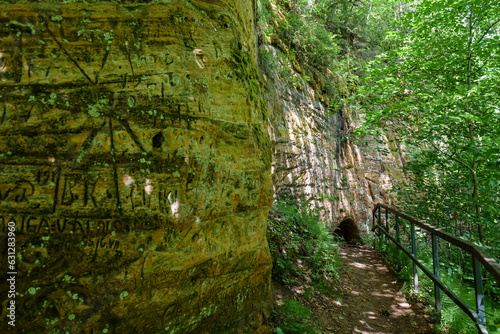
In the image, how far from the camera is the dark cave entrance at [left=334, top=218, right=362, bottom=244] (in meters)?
11.2

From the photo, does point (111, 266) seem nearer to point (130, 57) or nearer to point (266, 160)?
point (130, 57)

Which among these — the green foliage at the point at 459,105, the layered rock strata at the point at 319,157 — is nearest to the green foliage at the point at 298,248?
the layered rock strata at the point at 319,157

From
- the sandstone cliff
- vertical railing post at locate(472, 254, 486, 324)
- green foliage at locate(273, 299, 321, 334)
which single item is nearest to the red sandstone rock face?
green foliage at locate(273, 299, 321, 334)

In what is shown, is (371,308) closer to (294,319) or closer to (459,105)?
(294,319)

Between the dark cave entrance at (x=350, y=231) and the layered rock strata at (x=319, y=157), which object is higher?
the layered rock strata at (x=319, y=157)

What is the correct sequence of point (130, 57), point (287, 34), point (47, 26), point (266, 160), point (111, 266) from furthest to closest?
point (287, 34)
point (266, 160)
point (130, 57)
point (47, 26)
point (111, 266)

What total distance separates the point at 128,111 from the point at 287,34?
860 cm

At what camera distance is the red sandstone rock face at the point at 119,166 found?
1980 mm

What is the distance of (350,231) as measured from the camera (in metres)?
11.7

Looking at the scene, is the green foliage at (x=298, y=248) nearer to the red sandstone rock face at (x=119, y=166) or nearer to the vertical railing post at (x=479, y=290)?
the red sandstone rock face at (x=119, y=166)

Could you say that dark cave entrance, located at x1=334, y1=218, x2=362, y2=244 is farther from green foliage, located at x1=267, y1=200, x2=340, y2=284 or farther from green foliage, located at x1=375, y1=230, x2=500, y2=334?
green foliage, located at x1=267, y1=200, x2=340, y2=284

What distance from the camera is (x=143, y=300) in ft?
7.10

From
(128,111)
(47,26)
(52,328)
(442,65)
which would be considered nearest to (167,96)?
(128,111)

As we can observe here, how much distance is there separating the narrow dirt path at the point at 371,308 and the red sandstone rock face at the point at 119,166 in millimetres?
1923
